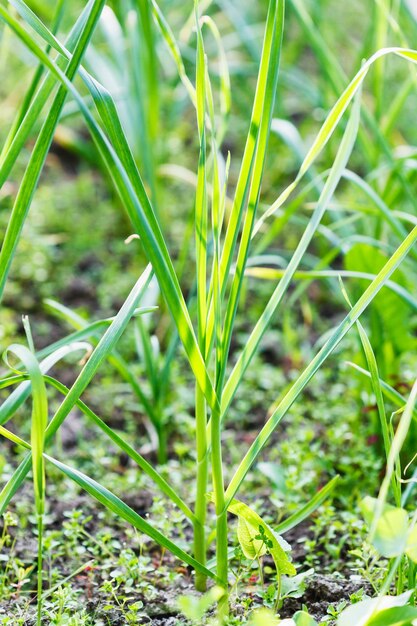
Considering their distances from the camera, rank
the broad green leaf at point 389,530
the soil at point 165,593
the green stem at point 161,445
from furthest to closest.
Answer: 1. the green stem at point 161,445
2. the soil at point 165,593
3. the broad green leaf at point 389,530

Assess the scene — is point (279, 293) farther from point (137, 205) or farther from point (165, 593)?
point (165, 593)

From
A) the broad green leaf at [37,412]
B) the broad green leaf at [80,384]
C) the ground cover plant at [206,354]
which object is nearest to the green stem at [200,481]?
the ground cover plant at [206,354]

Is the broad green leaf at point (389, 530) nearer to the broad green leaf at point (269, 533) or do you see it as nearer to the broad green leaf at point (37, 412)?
the broad green leaf at point (269, 533)

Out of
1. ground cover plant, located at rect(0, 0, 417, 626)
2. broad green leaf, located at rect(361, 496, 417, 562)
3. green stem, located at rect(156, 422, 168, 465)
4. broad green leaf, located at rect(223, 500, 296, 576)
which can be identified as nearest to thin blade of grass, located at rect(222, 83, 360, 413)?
ground cover plant, located at rect(0, 0, 417, 626)

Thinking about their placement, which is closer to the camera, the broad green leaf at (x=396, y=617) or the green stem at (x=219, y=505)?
the broad green leaf at (x=396, y=617)

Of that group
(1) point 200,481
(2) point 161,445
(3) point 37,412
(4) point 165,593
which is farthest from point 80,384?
(2) point 161,445

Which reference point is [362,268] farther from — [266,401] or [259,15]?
[259,15]

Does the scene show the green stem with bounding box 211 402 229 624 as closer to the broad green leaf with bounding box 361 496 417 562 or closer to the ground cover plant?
the ground cover plant
